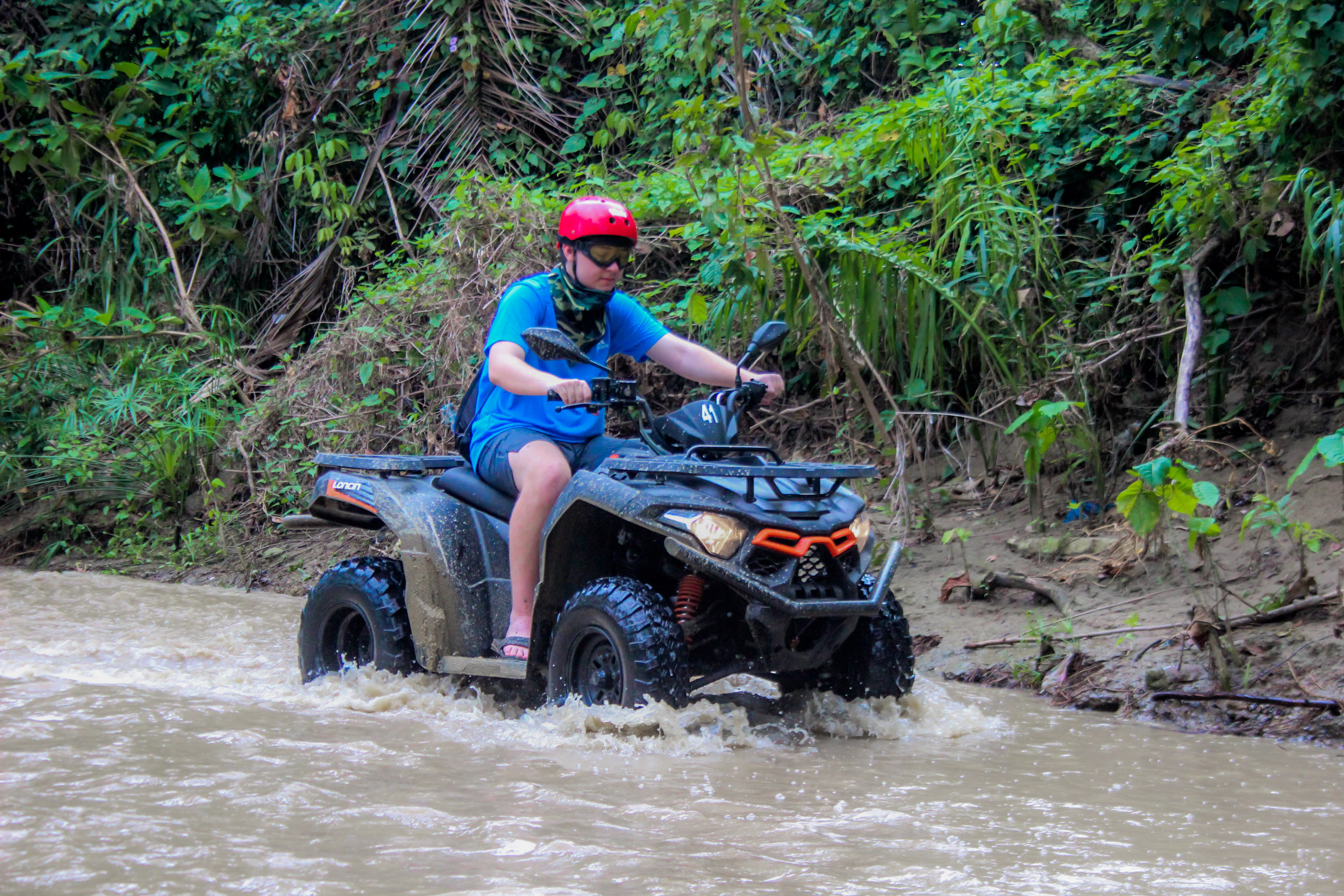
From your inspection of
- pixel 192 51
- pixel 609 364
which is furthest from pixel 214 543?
pixel 192 51

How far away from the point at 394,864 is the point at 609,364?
17.6 ft

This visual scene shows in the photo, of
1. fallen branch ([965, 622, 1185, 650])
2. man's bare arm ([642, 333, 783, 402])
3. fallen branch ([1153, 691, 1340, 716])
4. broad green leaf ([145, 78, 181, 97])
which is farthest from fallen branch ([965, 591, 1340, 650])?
broad green leaf ([145, 78, 181, 97])

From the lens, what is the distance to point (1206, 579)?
4738 millimetres

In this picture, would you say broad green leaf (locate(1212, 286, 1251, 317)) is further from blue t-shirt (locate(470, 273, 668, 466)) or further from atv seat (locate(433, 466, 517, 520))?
atv seat (locate(433, 466, 517, 520))

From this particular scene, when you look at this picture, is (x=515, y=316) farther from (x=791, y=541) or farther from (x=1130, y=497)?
(x=1130, y=497)

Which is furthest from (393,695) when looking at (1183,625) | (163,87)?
(163,87)

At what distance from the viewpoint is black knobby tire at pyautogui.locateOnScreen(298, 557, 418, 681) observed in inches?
174

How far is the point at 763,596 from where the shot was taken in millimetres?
3350

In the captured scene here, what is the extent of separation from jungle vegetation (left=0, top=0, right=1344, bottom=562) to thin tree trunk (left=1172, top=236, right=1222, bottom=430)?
0.07 ft

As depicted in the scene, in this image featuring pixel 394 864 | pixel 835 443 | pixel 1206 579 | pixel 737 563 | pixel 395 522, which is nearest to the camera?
pixel 394 864

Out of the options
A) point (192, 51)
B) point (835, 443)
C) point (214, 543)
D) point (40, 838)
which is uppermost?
point (192, 51)

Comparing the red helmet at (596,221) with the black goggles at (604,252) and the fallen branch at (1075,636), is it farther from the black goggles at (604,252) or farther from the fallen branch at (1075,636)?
the fallen branch at (1075,636)

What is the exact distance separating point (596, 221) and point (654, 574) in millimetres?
1189

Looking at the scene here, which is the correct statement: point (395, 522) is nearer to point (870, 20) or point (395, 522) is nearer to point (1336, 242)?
point (1336, 242)
